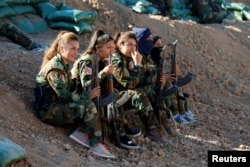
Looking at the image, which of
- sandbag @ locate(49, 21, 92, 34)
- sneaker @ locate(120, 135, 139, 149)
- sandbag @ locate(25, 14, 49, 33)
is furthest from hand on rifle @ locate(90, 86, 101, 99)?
sandbag @ locate(25, 14, 49, 33)

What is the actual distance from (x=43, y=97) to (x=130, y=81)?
3.14ft

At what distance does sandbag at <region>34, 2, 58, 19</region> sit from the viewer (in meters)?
8.37

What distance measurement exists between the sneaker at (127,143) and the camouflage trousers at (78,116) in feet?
1.17

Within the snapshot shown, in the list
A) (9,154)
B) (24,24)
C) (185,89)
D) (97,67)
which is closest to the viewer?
(9,154)

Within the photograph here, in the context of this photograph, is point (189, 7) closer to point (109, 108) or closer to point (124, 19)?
point (124, 19)

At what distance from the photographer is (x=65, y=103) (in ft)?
16.6

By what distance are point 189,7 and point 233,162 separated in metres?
7.64

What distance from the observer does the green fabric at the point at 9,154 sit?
373cm

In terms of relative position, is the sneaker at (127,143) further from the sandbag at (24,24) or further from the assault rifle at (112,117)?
the sandbag at (24,24)

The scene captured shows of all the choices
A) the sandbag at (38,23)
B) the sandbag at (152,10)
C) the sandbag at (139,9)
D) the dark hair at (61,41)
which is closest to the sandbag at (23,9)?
the sandbag at (38,23)

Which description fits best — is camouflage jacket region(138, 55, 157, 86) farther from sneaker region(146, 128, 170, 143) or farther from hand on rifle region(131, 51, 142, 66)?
sneaker region(146, 128, 170, 143)

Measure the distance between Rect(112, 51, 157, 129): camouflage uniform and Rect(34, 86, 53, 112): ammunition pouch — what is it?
799 millimetres

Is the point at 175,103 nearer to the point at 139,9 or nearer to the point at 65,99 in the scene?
the point at 65,99

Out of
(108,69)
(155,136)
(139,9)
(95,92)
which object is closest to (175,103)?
(155,136)
